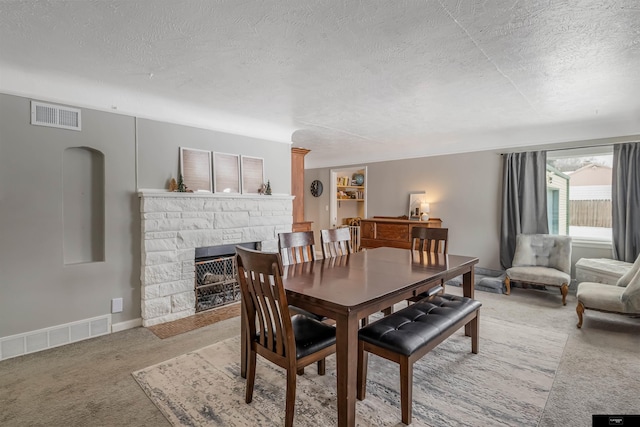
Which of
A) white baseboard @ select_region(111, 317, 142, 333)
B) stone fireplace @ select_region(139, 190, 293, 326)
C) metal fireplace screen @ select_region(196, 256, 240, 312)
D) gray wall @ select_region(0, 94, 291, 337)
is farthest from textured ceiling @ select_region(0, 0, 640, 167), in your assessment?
white baseboard @ select_region(111, 317, 142, 333)

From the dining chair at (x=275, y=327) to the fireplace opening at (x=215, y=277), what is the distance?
1.91 m

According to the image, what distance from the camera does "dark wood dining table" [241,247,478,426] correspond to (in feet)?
5.43

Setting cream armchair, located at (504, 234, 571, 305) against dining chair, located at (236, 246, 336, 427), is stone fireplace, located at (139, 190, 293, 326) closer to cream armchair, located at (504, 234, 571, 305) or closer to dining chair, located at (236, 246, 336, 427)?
dining chair, located at (236, 246, 336, 427)

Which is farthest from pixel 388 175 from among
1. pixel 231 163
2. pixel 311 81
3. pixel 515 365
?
pixel 515 365

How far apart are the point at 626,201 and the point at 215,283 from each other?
5.34m

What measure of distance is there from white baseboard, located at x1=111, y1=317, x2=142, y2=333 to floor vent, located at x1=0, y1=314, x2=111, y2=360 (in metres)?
0.05

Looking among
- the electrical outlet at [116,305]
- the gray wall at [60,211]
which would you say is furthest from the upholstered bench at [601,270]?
the electrical outlet at [116,305]

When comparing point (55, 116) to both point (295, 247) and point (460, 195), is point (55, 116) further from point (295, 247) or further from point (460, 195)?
point (460, 195)

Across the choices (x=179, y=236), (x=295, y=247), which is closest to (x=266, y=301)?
(x=295, y=247)

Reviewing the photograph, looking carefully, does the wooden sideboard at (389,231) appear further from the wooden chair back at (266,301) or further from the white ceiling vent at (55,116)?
the white ceiling vent at (55,116)

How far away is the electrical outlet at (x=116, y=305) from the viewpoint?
3.10 metres

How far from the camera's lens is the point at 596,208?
4500mm

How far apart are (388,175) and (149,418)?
556 cm

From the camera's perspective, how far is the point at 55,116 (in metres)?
2.75
